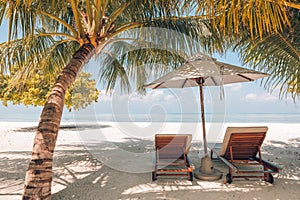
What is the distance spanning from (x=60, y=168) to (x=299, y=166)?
18.2 ft

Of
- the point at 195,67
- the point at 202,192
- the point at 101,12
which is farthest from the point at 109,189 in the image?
the point at 101,12

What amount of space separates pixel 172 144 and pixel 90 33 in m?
2.81

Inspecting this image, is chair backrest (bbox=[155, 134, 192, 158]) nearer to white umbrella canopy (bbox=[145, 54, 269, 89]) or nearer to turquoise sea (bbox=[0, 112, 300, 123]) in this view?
white umbrella canopy (bbox=[145, 54, 269, 89])

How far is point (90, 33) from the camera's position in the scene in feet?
13.0

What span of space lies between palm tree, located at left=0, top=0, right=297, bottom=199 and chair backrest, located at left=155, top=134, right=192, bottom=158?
1989 millimetres

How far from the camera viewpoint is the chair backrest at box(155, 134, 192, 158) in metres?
3.95

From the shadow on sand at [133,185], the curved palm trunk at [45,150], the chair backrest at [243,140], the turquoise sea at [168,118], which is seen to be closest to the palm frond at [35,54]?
the curved palm trunk at [45,150]

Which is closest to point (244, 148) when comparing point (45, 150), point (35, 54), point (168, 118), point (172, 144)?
point (172, 144)

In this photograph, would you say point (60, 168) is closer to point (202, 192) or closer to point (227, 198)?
point (202, 192)

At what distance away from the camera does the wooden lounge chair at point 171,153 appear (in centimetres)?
387

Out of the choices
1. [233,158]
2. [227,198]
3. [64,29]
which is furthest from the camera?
[64,29]

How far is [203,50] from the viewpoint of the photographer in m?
5.11

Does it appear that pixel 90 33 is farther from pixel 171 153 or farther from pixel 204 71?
pixel 171 153

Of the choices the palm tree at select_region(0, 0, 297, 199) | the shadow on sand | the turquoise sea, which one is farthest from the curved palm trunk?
the turquoise sea
